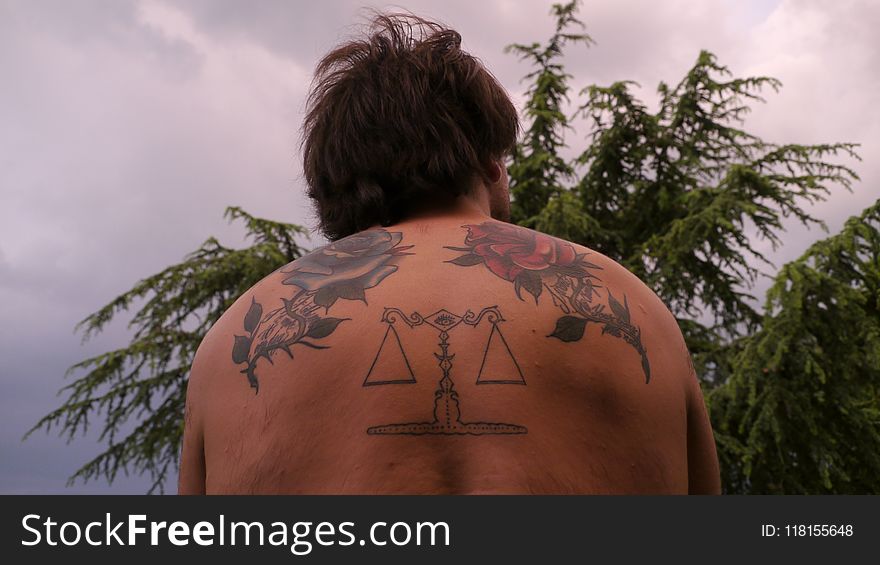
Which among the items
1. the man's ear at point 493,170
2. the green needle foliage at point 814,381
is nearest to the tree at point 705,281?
the green needle foliage at point 814,381

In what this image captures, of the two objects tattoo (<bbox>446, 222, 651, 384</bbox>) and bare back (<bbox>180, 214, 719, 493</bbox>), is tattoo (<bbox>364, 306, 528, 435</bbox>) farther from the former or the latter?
tattoo (<bbox>446, 222, 651, 384</bbox>)

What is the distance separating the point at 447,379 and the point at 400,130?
2.89 ft

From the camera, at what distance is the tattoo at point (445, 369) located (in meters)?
1.64

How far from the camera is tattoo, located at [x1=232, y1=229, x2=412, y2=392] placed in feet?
5.99

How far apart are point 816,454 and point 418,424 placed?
19.2ft

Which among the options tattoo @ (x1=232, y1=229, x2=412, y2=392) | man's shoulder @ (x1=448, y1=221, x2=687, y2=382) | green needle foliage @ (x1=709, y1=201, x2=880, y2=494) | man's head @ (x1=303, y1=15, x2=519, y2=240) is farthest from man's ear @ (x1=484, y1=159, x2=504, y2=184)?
green needle foliage @ (x1=709, y1=201, x2=880, y2=494)

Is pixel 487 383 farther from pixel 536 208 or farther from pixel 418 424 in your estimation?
pixel 536 208

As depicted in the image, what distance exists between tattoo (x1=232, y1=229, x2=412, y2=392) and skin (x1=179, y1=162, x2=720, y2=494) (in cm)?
1

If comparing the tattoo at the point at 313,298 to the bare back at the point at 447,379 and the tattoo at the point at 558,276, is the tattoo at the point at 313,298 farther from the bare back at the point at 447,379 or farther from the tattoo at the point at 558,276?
the tattoo at the point at 558,276

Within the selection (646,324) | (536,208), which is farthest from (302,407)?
(536,208)

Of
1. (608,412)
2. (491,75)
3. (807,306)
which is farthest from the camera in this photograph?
(807,306)

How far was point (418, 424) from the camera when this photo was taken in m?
1.65

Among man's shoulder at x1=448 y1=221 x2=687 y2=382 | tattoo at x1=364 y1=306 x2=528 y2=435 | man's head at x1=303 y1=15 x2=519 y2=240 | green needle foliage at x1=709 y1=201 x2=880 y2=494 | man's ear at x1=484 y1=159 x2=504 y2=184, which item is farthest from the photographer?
green needle foliage at x1=709 y1=201 x2=880 y2=494

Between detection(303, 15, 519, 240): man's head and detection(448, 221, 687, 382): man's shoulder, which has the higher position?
detection(303, 15, 519, 240): man's head
